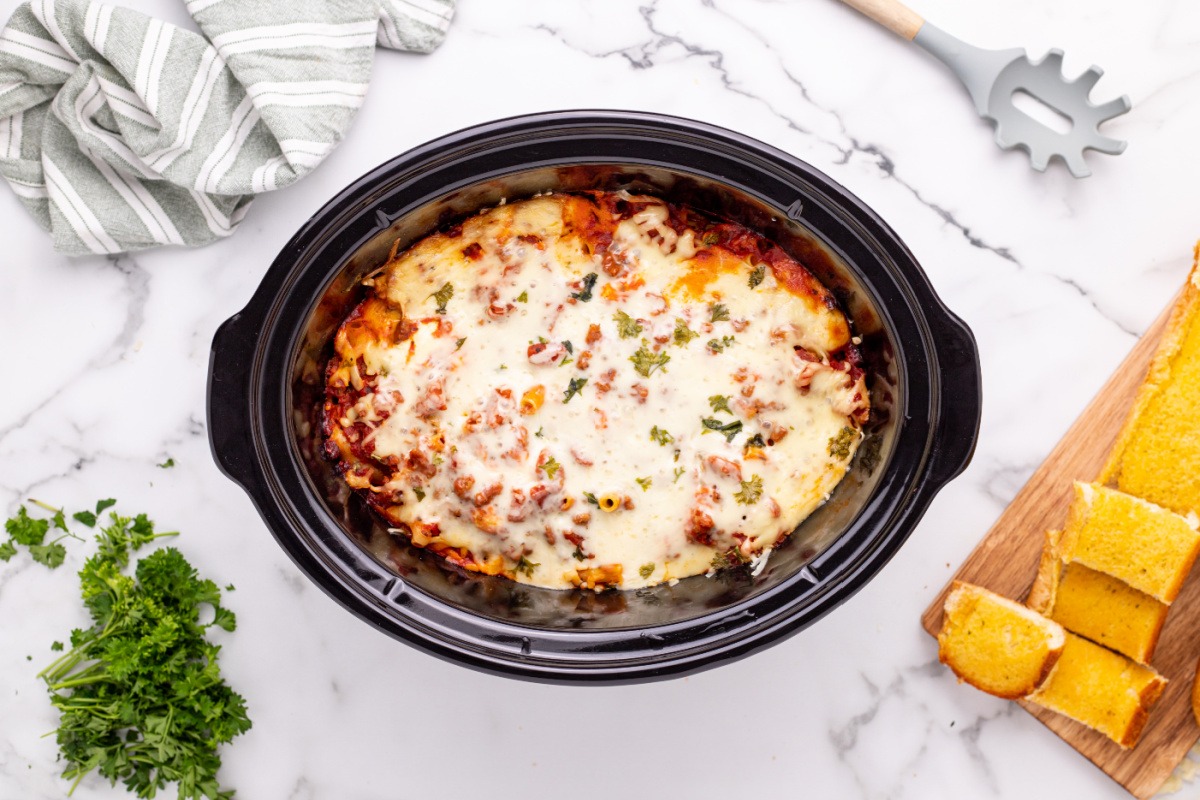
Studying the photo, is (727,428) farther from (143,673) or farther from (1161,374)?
(143,673)

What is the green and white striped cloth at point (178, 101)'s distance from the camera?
106 inches

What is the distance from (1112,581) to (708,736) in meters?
1.26

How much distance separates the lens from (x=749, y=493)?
2551mm

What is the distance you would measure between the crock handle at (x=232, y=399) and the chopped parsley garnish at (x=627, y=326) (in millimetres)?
931

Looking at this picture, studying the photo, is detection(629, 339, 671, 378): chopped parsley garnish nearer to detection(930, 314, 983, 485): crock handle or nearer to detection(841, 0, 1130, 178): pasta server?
detection(930, 314, 983, 485): crock handle

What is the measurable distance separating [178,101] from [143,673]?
1673 millimetres

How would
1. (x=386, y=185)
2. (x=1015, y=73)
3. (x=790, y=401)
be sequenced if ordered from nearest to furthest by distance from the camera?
(x=386, y=185), (x=790, y=401), (x=1015, y=73)

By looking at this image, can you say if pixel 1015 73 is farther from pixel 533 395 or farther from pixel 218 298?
pixel 218 298

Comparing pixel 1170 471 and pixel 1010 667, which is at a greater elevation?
pixel 1170 471

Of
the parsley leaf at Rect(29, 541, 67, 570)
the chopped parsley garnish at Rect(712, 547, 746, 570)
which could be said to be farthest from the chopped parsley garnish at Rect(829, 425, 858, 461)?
the parsley leaf at Rect(29, 541, 67, 570)

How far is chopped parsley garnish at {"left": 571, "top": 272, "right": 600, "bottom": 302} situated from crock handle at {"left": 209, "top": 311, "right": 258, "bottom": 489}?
0.84 metres

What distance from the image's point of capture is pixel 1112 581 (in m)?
2.67

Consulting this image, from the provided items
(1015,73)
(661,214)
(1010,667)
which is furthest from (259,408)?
(1015,73)

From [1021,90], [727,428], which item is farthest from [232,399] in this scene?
[1021,90]
